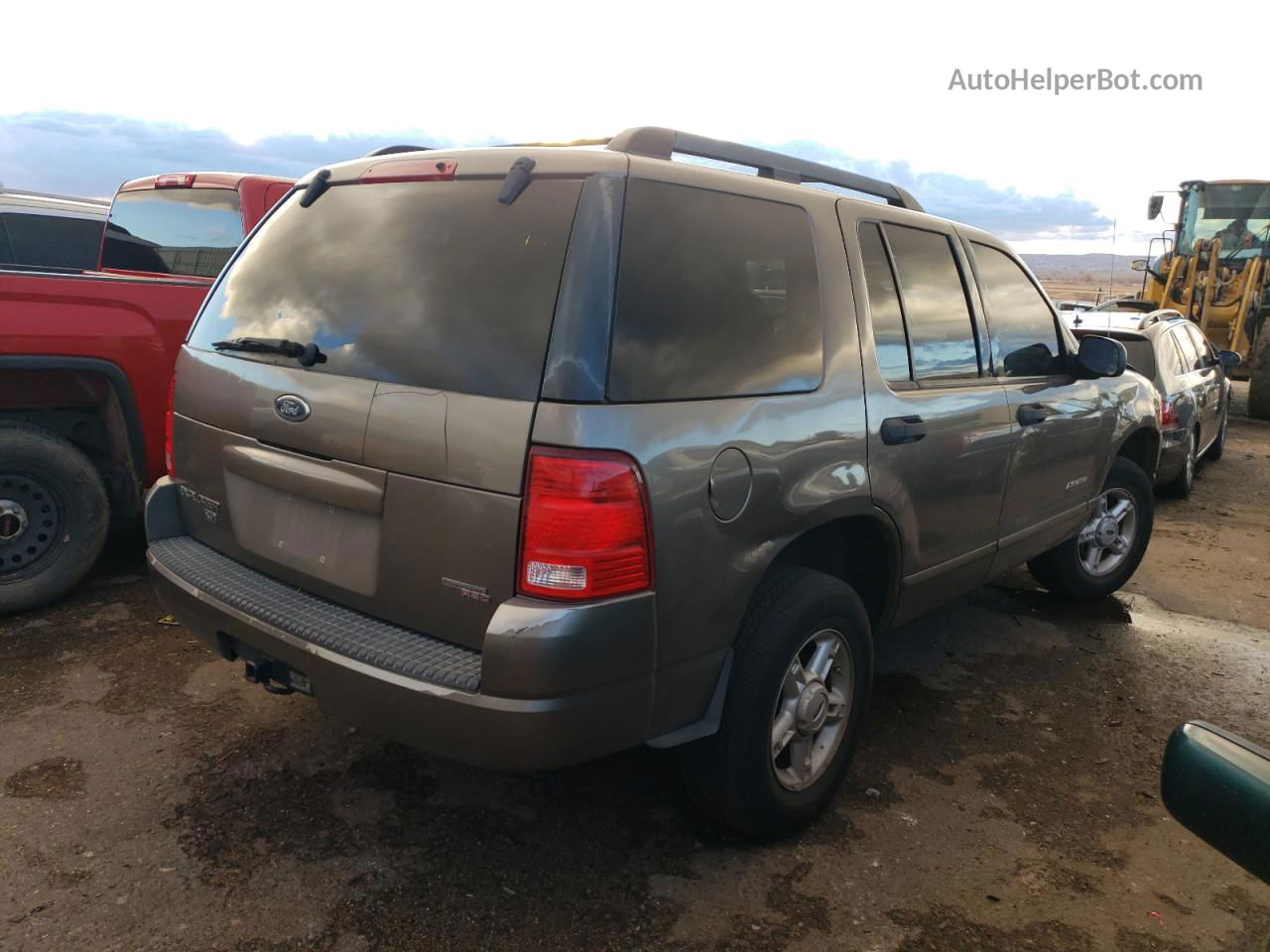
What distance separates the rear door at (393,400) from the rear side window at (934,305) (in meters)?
1.48

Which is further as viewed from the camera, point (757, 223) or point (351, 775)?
point (351, 775)

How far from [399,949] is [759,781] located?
3.40 ft

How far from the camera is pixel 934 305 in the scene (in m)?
3.45

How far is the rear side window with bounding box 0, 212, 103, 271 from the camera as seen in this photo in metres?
7.82

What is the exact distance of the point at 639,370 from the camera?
2264 millimetres

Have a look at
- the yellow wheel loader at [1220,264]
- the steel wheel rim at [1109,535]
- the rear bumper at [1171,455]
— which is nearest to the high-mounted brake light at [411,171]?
the steel wheel rim at [1109,535]

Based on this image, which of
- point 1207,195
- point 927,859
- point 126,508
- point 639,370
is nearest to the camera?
point 639,370

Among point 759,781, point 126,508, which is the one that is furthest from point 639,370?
point 126,508

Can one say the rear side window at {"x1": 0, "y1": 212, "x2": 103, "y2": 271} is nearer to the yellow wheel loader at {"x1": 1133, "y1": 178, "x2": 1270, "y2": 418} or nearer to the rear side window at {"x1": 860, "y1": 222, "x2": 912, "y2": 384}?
the rear side window at {"x1": 860, "y1": 222, "x2": 912, "y2": 384}

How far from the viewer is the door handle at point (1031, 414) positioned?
3815mm

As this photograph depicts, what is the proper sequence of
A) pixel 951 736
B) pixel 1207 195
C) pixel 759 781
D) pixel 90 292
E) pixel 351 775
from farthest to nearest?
pixel 1207 195, pixel 90 292, pixel 951 736, pixel 351 775, pixel 759 781

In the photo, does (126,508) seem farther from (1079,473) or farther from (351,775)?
(1079,473)

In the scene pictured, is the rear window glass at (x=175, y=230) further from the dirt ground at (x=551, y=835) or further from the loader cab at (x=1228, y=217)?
the loader cab at (x=1228, y=217)

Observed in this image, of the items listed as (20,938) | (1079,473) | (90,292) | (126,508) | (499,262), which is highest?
(499,262)
